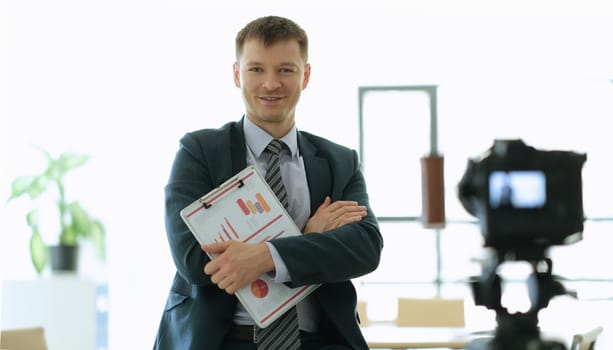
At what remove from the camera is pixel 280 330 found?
1885 millimetres

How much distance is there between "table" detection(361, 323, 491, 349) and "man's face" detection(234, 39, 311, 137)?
2409 millimetres

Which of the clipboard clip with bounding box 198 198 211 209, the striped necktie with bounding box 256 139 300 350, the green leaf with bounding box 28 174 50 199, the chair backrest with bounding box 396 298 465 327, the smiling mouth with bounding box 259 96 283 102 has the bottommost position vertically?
the chair backrest with bounding box 396 298 465 327

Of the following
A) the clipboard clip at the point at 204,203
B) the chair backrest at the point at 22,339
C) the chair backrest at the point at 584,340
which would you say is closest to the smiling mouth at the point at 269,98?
the clipboard clip at the point at 204,203

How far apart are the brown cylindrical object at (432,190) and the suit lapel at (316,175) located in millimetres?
2858

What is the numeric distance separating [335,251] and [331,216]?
0.31 feet

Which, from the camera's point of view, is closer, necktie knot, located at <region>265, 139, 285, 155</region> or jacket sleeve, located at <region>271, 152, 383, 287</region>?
jacket sleeve, located at <region>271, 152, 383, 287</region>

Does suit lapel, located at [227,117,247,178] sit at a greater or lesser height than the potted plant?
greater

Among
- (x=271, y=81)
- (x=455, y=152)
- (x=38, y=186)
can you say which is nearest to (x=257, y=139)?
(x=271, y=81)

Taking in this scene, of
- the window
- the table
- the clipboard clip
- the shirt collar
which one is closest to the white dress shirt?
the shirt collar

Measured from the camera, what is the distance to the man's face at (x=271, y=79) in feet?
6.53

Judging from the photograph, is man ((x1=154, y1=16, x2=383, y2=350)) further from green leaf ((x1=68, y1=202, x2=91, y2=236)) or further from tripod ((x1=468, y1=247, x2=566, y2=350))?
green leaf ((x1=68, y1=202, x2=91, y2=236))

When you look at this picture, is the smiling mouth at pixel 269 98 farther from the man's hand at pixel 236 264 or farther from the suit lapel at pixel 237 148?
the man's hand at pixel 236 264

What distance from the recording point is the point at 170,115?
7664 millimetres

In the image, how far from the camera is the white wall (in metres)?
7.25
